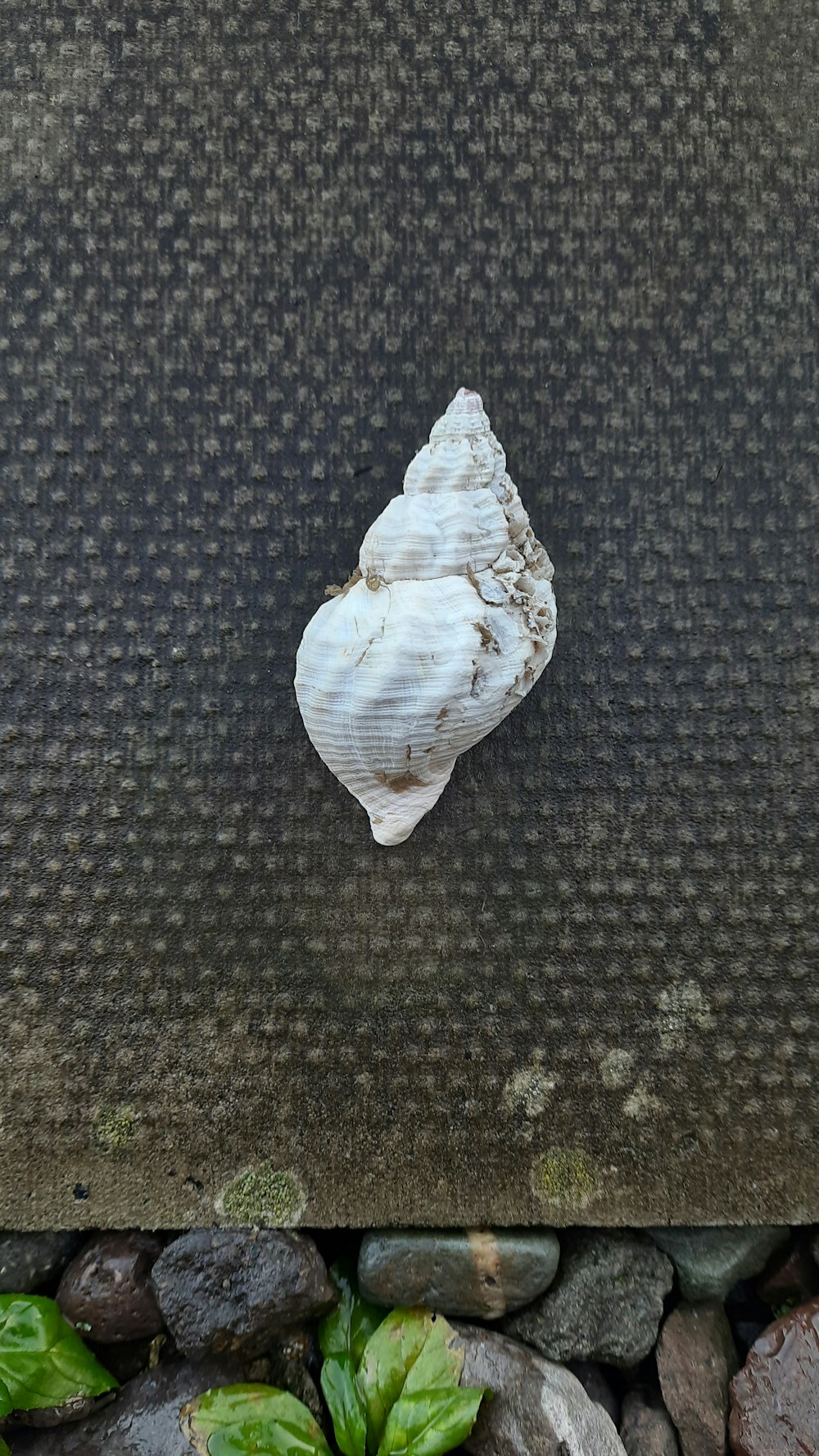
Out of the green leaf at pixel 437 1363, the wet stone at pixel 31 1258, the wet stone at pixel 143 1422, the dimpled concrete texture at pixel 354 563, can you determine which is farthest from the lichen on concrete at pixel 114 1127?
the green leaf at pixel 437 1363

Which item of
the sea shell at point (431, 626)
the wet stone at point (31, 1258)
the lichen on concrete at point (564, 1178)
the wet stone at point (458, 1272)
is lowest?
the wet stone at point (458, 1272)

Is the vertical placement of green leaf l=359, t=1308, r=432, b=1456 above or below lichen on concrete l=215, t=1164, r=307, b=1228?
below

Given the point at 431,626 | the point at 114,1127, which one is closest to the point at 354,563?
the point at 431,626

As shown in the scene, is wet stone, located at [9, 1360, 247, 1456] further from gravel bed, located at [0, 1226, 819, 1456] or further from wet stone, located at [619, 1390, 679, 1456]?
wet stone, located at [619, 1390, 679, 1456]

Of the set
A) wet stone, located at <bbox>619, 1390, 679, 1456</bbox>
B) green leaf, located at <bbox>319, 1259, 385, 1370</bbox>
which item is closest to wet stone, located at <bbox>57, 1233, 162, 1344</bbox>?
green leaf, located at <bbox>319, 1259, 385, 1370</bbox>

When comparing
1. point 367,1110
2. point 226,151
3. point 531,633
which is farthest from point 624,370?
point 367,1110

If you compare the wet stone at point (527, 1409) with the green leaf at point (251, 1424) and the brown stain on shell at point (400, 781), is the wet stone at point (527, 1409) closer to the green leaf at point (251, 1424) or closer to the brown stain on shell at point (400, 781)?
the green leaf at point (251, 1424)
